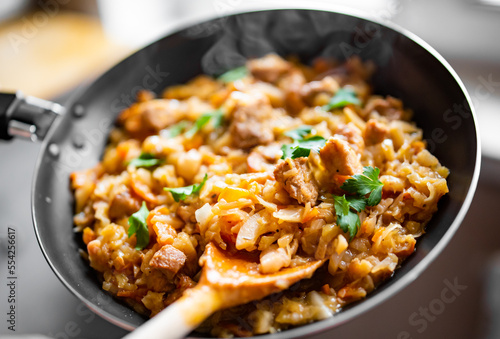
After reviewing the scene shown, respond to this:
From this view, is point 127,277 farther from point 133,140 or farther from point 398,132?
point 398,132

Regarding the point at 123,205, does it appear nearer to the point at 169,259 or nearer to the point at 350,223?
the point at 169,259

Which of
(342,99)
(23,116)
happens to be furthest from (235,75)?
(23,116)

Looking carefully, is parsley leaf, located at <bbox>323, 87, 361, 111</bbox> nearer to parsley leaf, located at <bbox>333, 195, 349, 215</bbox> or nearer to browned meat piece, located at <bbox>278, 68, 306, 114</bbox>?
browned meat piece, located at <bbox>278, 68, 306, 114</bbox>

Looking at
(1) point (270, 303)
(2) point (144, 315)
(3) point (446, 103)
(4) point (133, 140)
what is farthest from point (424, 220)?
(4) point (133, 140)

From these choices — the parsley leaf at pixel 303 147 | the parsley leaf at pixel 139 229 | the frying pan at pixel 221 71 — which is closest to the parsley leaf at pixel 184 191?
the parsley leaf at pixel 139 229

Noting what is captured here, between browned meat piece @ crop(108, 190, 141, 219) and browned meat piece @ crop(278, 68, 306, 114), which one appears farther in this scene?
browned meat piece @ crop(278, 68, 306, 114)

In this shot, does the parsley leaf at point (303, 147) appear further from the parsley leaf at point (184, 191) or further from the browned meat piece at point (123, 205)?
the browned meat piece at point (123, 205)

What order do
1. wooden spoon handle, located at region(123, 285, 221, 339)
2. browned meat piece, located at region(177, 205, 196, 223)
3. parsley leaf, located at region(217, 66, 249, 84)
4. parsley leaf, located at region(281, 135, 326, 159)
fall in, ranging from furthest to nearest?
parsley leaf, located at region(217, 66, 249, 84), browned meat piece, located at region(177, 205, 196, 223), parsley leaf, located at region(281, 135, 326, 159), wooden spoon handle, located at region(123, 285, 221, 339)

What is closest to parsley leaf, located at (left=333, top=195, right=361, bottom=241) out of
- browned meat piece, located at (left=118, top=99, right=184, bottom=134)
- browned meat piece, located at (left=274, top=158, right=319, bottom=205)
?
browned meat piece, located at (left=274, top=158, right=319, bottom=205)
